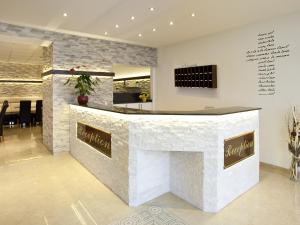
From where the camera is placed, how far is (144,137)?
3059mm

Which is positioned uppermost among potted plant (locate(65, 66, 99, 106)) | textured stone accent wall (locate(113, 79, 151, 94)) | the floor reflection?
textured stone accent wall (locate(113, 79, 151, 94))

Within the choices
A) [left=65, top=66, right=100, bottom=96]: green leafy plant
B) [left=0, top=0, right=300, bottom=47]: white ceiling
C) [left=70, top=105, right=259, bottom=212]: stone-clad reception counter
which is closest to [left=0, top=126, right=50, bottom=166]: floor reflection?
[left=65, top=66, right=100, bottom=96]: green leafy plant

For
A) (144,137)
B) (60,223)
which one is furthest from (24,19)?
(60,223)

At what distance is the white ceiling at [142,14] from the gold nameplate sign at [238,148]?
2211mm

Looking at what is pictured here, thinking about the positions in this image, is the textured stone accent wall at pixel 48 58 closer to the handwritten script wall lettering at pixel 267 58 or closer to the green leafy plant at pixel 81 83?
the green leafy plant at pixel 81 83

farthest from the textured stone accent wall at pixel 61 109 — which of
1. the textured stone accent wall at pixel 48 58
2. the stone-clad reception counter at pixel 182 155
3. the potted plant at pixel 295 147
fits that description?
the potted plant at pixel 295 147

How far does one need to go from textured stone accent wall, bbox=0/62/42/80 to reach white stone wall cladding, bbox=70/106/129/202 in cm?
713

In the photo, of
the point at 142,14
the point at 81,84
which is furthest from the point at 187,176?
the point at 81,84

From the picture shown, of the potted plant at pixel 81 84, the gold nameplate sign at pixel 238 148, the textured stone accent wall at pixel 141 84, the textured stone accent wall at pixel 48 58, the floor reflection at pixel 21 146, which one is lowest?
→ the floor reflection at pixel 21 146

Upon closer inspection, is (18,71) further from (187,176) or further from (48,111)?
(187,176)

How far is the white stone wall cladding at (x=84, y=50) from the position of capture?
5098 mm

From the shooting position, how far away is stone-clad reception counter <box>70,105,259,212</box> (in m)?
2.96

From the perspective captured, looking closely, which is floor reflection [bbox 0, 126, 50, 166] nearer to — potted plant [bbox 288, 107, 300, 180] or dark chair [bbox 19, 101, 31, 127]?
dark chair [bbox 19, 101, 31, 127]

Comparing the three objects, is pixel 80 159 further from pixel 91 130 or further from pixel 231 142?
pixel 231 142
